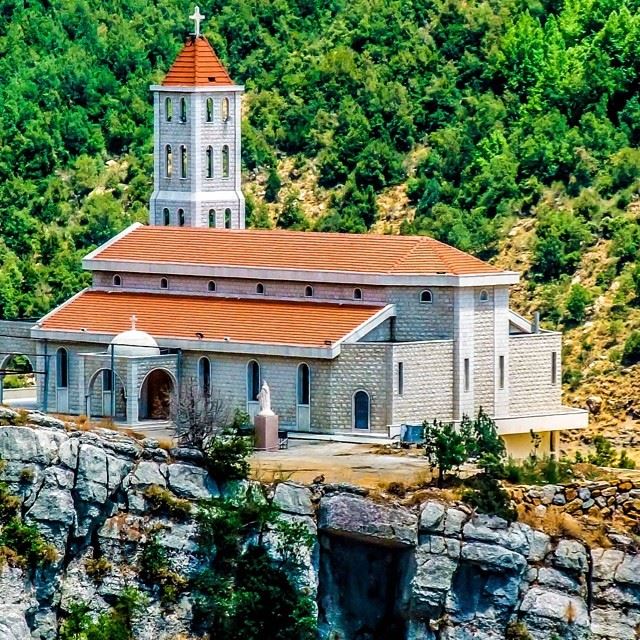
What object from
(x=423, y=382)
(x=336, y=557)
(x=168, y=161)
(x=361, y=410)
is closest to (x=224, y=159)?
(x=168, y=161)

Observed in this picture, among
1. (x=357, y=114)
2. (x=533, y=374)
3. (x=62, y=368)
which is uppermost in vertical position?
(x=357, y=114)

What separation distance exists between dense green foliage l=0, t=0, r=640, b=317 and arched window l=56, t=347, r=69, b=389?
62.6ft

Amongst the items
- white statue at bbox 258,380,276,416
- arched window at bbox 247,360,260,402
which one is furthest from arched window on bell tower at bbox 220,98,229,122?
white statue at bbox 258,380,276,416

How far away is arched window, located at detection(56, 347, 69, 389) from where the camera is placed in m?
104

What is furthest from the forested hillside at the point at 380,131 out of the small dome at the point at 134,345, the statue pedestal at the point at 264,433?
the statue pedestal at the point at 264,433

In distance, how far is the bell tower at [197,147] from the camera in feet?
367

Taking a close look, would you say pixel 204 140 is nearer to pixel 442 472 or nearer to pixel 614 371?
pixel 614 371

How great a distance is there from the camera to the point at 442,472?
94562mm

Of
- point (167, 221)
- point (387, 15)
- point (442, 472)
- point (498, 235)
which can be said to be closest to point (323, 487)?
point (442, 472)

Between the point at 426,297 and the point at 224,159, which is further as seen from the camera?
the point at 224,159

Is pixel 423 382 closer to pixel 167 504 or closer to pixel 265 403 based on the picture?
pixel 265 403

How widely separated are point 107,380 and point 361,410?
679cm

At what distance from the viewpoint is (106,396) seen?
337ft

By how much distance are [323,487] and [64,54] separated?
176ft
